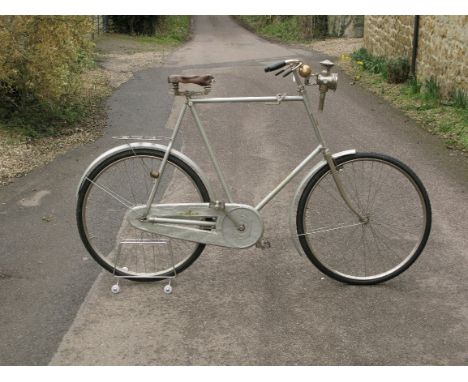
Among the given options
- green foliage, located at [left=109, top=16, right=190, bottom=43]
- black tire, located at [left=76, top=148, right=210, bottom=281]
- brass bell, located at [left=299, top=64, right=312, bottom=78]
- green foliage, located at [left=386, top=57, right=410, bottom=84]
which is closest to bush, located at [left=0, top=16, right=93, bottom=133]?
black tire, located at [left=76, top=148, right=210, bottom=281]

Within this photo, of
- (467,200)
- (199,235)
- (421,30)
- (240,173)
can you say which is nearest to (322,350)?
(199,235)

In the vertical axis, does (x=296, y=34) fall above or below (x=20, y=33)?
below

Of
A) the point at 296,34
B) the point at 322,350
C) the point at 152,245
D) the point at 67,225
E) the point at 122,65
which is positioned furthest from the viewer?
the point at 296,34

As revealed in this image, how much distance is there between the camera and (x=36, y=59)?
8.89 m

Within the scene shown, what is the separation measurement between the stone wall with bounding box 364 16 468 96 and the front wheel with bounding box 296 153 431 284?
17.4 ft

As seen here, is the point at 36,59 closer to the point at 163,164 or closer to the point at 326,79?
the point at 163,164

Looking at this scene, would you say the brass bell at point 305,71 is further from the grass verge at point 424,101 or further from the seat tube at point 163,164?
the grass verge at point 424,101

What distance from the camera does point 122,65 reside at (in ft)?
54.7

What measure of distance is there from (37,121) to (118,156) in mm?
Answer: 5236

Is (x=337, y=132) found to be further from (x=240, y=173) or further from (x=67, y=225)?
(x=67, y=225)

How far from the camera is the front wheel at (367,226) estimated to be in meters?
4.53

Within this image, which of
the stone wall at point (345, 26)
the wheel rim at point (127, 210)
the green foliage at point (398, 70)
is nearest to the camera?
the wheel rim at point (127, 210)

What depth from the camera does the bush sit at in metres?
8.68

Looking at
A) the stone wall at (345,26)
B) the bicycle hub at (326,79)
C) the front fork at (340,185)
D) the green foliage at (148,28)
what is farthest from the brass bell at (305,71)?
the green foliage at (148,28)
